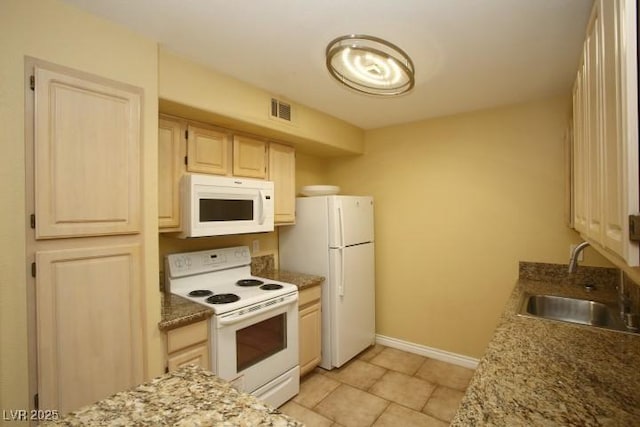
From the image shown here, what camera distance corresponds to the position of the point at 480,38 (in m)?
1.68

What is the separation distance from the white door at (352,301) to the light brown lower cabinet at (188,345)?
4.13 feet

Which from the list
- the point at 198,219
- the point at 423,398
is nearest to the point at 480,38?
the point at 198,219

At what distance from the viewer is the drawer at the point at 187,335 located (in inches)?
70.1

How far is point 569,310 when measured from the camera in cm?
205

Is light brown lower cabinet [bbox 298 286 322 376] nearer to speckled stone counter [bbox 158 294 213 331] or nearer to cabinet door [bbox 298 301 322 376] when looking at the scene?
cabinet door [bbox 298 301 322 376]

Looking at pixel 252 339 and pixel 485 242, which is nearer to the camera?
pixel 252 339

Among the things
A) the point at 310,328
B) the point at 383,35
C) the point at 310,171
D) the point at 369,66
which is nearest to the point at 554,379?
the point at 369,66

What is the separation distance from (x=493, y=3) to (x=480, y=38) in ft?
0.98

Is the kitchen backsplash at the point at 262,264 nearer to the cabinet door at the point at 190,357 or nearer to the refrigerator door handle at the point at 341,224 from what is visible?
the refrigerator door handle at the point at 341,224

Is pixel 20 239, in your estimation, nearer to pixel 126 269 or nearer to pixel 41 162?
pixel 41 162

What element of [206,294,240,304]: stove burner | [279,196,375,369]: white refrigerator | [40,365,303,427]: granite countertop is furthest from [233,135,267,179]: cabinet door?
[40,365,303,427]: granite countertop

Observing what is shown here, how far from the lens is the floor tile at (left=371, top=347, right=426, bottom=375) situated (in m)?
2.95

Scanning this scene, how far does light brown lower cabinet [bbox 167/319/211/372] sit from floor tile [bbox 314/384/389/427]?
39.8 inches

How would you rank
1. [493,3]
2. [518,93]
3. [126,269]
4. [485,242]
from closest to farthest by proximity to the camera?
[493,3], [126,269], [518,93], [485,242]
